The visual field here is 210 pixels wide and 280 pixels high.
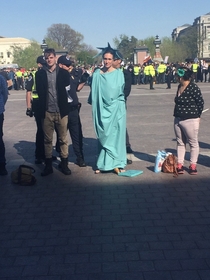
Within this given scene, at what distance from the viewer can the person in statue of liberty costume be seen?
21.5 ft

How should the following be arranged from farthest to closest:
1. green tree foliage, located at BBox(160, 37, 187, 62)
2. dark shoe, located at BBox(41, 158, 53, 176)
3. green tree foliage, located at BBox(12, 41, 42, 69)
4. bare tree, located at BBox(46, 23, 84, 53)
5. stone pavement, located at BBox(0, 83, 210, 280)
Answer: bare tree, located at BBox(46, 23, 84, 53), green tree foliage, located at BBox(160, 37, 187, 62), green tree foliage, located at BBox(12, 41, 42, 69), dark shoe, located at BBox(41, 158, 53, 176), stone pavement, located at BBox(0, 83, 210, 280)

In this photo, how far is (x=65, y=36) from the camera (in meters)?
86.6

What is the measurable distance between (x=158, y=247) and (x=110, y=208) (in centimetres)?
125

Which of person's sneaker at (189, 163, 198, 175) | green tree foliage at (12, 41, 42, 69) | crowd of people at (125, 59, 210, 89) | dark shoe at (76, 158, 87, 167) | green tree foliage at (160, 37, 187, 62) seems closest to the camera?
person's sneaker at (189, 163, 198, 175)

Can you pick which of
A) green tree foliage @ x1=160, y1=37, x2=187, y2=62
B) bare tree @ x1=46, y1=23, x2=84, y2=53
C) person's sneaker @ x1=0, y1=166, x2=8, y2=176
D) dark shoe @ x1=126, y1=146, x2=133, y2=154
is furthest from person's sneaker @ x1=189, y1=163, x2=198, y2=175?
bare tree @ x1=46, y1=23, x2=84, y2=53

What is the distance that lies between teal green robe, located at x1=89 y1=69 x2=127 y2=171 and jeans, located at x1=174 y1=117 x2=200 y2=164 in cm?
89

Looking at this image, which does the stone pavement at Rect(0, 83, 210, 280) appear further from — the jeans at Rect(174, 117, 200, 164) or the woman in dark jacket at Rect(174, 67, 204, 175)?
the woman in dark jacket at Rect(174, 67, 204, 175)

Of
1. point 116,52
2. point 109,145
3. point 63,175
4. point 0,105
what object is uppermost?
point 116,52

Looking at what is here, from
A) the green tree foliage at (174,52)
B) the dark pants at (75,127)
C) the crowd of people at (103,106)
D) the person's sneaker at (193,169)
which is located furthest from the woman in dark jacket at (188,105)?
the green tree foliage at (174,52)

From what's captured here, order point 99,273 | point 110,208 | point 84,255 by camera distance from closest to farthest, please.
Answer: point 99,273 < point 84,255 < point 110,208

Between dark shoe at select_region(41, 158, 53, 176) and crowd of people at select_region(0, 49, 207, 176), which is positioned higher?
crowd of people at select_region(0, 49, 207, 176)

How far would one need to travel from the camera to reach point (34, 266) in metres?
3.89

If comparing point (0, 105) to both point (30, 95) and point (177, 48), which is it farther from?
point (177, 48)

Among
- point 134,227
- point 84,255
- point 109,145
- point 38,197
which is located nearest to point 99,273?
point 84,255
